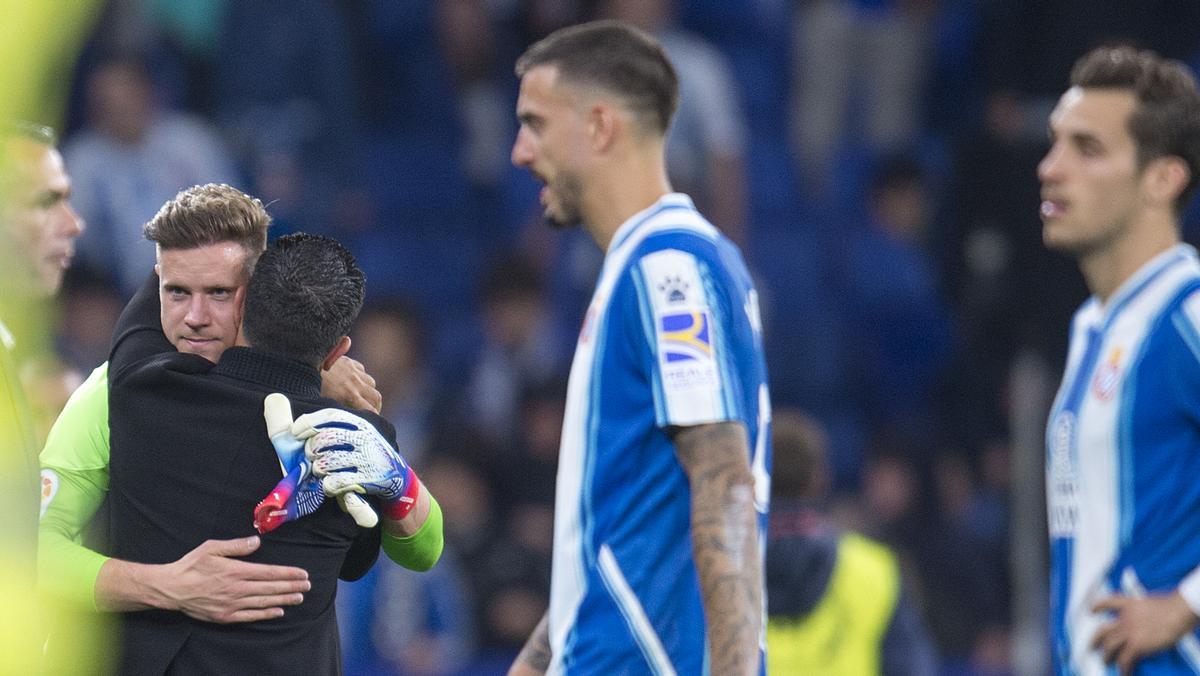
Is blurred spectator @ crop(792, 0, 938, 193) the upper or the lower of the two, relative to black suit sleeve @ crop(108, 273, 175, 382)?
upper

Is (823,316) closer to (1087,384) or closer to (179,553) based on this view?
(1087,384)

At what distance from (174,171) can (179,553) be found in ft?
20.4

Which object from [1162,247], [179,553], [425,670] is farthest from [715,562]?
[425,670]

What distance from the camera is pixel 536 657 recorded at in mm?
3781

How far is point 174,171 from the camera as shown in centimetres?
889

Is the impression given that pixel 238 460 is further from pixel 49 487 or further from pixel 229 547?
pixel 49 487

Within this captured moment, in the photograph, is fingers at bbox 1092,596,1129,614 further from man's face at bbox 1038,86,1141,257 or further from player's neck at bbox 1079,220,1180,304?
man's face at bbox 1038,86,1141,257

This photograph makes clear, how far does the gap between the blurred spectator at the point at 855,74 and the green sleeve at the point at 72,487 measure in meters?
7.46

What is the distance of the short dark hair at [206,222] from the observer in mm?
3137

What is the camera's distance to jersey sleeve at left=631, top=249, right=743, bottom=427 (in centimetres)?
335

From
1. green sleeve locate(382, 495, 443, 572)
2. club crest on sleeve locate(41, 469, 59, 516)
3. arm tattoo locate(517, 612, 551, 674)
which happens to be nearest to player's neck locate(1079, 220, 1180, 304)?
arm tattoo locate(517, 612, 551, 674)

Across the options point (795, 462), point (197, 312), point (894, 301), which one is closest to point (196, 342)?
point (197, 312)

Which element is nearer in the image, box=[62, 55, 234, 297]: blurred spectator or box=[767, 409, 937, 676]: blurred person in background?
box=[767, 409, 937, 676]: blurred person in background

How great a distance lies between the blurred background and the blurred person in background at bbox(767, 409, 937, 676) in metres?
2.51
